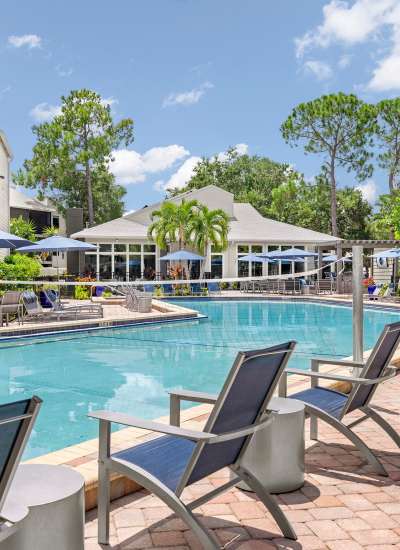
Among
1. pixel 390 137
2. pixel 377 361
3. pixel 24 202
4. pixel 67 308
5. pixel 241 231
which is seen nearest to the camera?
pixel 377 361

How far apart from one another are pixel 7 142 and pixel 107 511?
2312 cm

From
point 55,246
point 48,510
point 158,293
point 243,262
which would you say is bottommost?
point 48,510

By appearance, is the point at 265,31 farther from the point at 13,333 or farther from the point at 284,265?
the point at 13,333

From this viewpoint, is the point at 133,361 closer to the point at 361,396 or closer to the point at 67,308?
the point at 67,308

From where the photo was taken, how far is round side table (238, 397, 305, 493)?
3.61m

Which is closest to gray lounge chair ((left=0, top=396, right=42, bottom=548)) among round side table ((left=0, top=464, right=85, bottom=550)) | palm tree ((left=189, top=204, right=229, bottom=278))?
round side table ((left=0, top=464, right=85, bottom=550))

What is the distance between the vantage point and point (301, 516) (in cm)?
341

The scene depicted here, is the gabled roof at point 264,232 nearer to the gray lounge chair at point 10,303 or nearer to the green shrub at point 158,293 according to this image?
the green shrub at point 158,293

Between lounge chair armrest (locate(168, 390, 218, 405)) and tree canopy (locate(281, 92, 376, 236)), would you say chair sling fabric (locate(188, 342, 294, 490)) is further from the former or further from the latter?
tree canopy (locate(281, 92, 376, 236))

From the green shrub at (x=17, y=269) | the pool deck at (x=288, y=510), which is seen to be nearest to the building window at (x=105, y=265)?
the green shrub at (x=17, y=269)

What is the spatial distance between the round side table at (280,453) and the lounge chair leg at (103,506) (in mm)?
867

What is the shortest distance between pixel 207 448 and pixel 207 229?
2703cm

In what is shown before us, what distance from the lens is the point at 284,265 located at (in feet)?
121

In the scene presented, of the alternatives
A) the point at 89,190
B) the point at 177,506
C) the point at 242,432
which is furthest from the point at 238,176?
the point at 177,506
